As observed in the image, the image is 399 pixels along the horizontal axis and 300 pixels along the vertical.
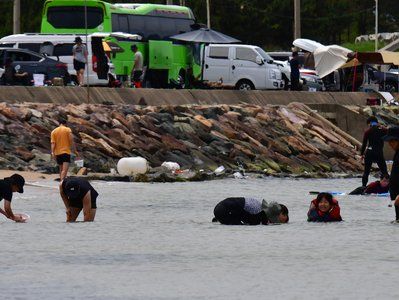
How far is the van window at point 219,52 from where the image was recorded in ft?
175

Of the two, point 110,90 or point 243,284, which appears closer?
point 243,284

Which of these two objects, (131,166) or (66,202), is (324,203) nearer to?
(66,202)

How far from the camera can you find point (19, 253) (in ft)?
70.0

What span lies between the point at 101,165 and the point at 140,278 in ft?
65.8

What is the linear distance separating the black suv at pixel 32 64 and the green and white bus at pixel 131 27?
4.96 meters

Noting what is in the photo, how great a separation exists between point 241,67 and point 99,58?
6.95 m

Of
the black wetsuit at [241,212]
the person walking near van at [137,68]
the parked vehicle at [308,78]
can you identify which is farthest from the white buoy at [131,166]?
the parked vehicle at [308,78]

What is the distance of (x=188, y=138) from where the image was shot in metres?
43.8

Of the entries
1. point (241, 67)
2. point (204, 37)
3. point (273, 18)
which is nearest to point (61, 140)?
point (241, 67)

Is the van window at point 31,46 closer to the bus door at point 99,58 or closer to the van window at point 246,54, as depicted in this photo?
the bus door at point 99,58

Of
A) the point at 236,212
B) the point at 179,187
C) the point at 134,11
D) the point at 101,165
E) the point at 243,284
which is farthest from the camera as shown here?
the point at 134,11

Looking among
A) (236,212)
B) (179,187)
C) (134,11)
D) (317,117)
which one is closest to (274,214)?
(236,212)

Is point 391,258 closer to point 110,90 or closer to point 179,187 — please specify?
point 179,187

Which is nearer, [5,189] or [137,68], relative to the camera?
[5,189]
